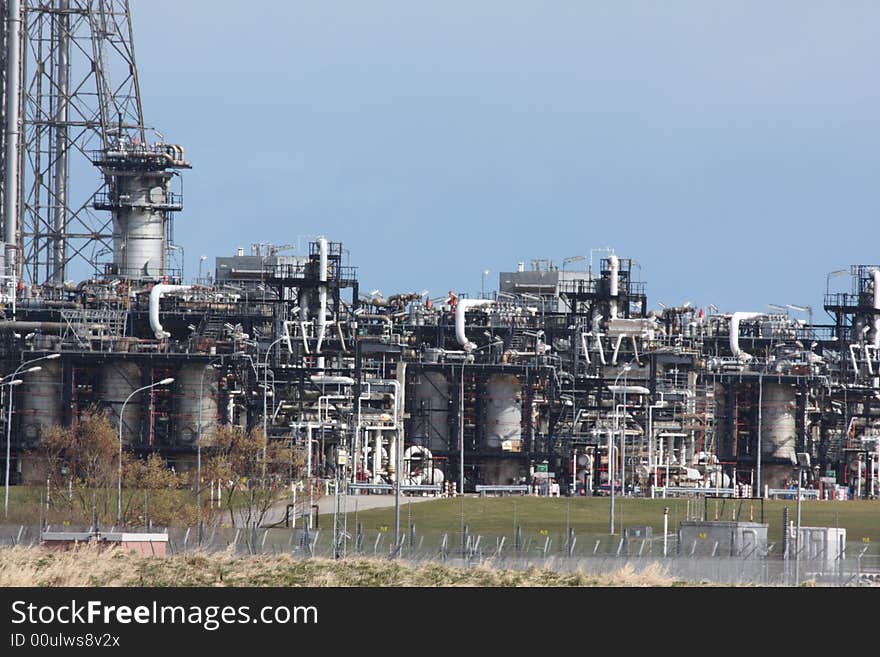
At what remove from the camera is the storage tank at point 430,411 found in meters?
160

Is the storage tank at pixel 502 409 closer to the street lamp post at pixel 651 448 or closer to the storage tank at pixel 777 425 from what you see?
the street lamp post at pixel 651 448

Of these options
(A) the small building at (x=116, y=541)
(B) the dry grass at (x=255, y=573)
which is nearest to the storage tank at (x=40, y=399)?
(A) the small building at (x=116, y=541)

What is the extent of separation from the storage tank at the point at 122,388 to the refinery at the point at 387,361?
17 centimetres

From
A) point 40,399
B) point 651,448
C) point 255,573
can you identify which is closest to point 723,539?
point 255,573

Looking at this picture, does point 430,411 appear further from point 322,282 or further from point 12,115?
point 12,115

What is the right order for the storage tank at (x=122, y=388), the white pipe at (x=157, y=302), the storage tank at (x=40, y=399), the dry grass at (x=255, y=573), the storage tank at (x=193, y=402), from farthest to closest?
the white pipe at (x=157, y=302)
the storage tank at (x=40, y=399)
the storage tank at (x=122, y=388)
the storage tank at (x=193, y=402)
the dry grass at (x=255, y=573)

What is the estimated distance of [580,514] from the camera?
12794cm

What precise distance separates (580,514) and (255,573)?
52734mm

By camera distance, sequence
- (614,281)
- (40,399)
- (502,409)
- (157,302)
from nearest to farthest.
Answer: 1. (40,399)
2. (157,302)
3. (502,409)
4. (614,281)

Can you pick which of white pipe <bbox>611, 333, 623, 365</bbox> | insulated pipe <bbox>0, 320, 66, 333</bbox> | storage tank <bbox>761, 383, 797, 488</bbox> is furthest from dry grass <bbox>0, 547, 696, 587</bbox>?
storage tank <bbox>761, 383, 797, 488</bbox>

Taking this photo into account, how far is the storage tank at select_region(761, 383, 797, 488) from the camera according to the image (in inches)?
6634

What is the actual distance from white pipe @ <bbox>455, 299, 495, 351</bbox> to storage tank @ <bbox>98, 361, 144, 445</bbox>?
2511 cm
